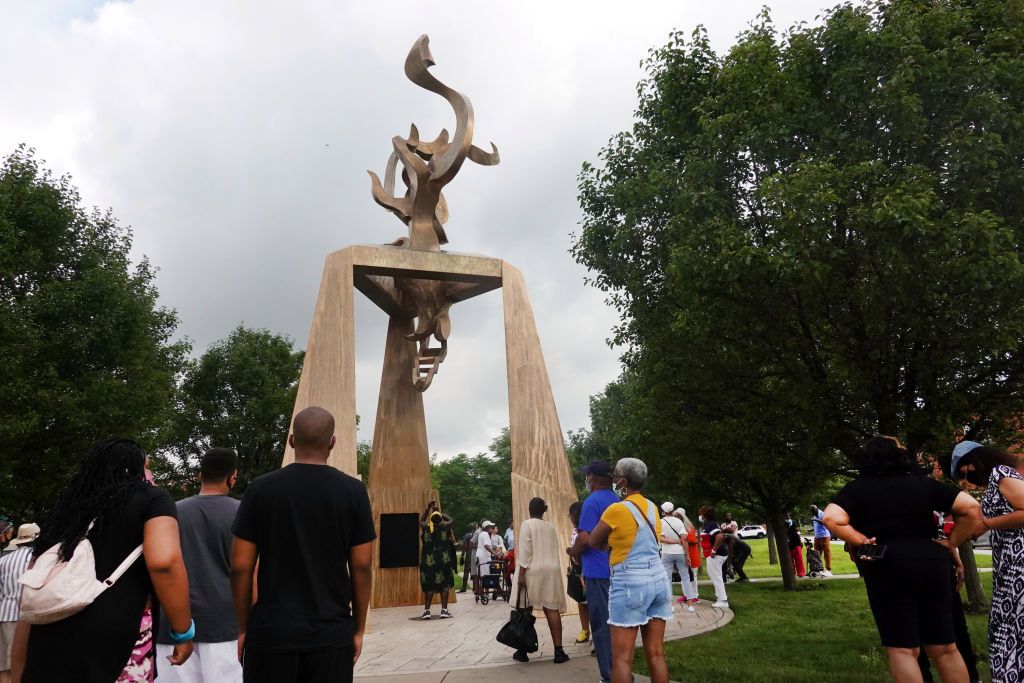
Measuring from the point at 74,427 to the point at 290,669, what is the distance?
56.7 feet


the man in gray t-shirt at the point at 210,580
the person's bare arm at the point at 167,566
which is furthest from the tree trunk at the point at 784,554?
the person's bare arm at the point at 167,566

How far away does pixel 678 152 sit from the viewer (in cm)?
1196

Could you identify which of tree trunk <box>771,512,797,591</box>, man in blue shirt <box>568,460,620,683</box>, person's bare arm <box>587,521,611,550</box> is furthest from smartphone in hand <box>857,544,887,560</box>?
tree trunk <box>771,512,797,591</box>

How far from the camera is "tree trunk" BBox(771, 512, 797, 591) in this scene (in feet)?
52.2

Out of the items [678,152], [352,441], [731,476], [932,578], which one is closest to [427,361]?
[352,441]

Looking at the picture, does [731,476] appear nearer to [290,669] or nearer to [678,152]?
[678,152]

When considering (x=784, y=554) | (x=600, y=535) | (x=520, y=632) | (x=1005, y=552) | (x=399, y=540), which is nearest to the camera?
(x=1005, y=552)

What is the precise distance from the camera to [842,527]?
4117mm

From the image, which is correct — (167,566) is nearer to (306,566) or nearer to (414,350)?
(306,566)

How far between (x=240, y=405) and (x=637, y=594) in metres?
34.0

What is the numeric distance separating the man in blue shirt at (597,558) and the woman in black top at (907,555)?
173 centimetres

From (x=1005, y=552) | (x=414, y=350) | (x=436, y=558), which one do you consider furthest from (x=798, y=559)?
(x=1005, y=552)

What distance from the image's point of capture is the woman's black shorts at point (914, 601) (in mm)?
4027

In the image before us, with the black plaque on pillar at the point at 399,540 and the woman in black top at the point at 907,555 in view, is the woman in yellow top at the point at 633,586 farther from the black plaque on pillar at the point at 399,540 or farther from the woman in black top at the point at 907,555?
the black plaque on pillar at the point at 399,540
